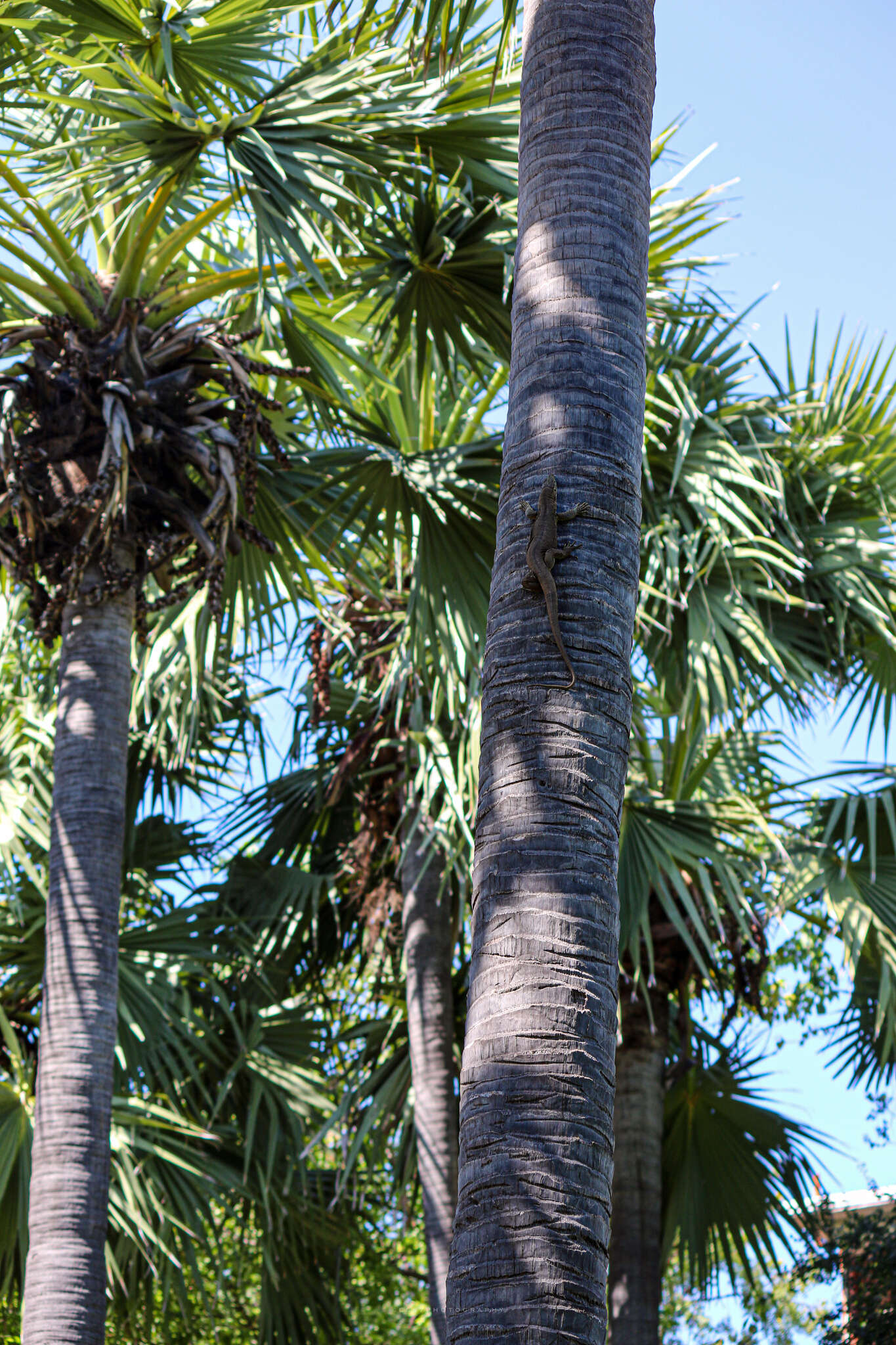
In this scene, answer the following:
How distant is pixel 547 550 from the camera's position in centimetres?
263

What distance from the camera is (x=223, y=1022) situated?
8.51 meters

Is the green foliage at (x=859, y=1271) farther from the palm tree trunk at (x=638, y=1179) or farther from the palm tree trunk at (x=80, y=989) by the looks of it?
the palm tree trunk at (x=80, y=989)

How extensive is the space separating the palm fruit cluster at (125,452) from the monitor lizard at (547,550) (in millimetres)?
3036

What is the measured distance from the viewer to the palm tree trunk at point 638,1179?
23.8 ft

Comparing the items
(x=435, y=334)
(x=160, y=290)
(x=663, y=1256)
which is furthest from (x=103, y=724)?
(x=663, y=1256)

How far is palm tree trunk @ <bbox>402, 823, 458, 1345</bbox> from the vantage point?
7012mm

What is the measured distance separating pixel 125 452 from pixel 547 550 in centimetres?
321

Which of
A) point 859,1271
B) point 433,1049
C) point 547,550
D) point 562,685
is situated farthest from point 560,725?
point 859,1271

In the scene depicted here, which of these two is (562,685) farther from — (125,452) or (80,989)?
(125,452)

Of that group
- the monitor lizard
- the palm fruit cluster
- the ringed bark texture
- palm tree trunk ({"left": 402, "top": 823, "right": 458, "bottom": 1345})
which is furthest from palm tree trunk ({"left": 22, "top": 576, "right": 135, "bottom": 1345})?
the monitor lizard

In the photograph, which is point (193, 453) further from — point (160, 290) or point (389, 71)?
point (389, 71)

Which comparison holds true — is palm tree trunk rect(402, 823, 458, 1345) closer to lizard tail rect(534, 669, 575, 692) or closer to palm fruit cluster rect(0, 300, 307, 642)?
palm fruit cluster rect(0, 300, 307, 642)

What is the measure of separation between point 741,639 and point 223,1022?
4037 millimetres

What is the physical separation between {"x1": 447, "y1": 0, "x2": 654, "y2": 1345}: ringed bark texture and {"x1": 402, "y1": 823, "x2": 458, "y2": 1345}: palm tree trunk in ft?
15.9
